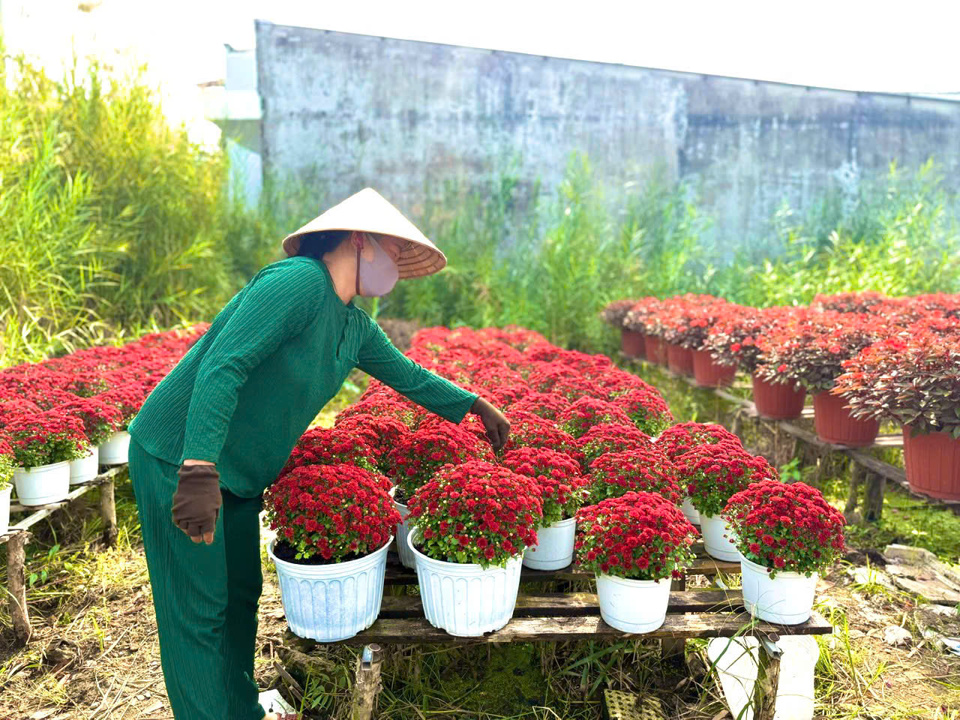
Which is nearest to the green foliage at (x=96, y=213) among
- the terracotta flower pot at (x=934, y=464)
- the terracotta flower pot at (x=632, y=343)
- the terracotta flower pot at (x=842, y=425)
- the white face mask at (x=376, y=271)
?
the white face mask at (x=376, y=271)

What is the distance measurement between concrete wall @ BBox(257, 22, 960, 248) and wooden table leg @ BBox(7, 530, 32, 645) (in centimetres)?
882

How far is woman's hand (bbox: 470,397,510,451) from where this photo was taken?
2.79 metres

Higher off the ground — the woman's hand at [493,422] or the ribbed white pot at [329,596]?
the woman's hand at [493,422]

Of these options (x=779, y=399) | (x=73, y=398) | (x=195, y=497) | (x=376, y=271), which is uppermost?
(x=376, y=271)

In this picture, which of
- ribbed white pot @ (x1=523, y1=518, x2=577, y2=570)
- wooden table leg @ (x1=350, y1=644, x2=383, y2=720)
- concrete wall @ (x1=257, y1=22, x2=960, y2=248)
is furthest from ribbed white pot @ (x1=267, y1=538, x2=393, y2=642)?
concrete wall @ (x1=257, y1=22, x2=960, y2=248)

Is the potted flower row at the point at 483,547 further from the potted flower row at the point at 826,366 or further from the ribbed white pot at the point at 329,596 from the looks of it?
the potted flower row at the point at 826,366

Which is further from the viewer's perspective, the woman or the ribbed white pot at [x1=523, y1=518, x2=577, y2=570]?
the ribbed white pot at [x1=523, y1=518, x2=577, y2=570]

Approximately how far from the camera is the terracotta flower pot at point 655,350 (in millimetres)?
7281

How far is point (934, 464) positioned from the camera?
143 inches

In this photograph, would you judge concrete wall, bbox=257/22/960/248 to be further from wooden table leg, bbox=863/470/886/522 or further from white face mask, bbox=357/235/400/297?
white face mask, bbox=357/235/400/297

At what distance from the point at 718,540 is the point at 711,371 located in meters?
3.62

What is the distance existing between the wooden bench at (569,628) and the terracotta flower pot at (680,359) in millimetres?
4391

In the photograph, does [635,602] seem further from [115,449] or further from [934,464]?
[115,449]

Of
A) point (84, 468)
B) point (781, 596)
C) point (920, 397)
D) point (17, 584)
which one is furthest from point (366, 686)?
point (920, 397)
